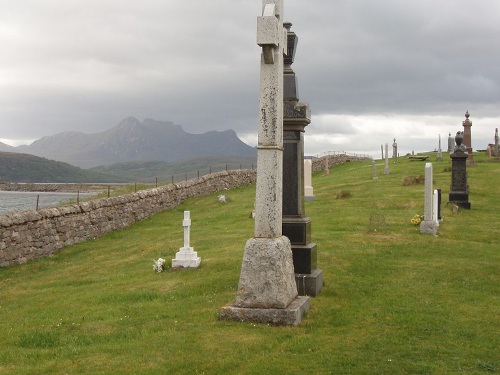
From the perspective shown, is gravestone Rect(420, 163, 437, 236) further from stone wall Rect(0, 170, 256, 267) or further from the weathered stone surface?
stone wall Rect(0, 170, 256, 267)

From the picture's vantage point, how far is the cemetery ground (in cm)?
712

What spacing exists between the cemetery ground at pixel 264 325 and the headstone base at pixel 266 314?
157mm

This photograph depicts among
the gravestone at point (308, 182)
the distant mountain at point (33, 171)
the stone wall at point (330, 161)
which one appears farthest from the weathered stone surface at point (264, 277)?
the distant mountain at point (33, 171)

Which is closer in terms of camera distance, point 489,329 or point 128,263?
point 489,329

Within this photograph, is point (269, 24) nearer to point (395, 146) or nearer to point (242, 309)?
→ point (242, 309)

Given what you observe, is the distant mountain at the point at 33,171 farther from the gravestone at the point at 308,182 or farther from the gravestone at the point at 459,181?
the gravestone at the point at 459,181

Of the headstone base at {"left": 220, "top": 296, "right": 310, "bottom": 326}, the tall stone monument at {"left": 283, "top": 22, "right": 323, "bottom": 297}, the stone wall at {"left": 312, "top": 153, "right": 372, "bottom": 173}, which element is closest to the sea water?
the tall stone monument at {"left": 283, "top": 22, "right": 323, "bottom": 297}

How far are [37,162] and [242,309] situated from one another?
175 m

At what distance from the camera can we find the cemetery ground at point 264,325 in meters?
7.12

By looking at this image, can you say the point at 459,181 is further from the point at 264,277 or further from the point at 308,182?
the point at 264,277

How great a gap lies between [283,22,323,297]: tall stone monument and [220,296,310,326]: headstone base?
68.5 inches

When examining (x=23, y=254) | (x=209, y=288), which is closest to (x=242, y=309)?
(x=209, y=288)

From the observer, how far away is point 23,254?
18.0 m

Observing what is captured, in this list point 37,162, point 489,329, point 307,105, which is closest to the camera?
point 489,329
